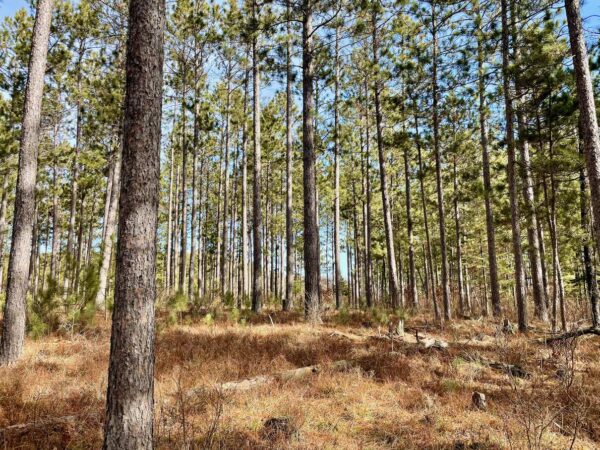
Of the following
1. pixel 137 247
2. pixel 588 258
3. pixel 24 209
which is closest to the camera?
pixel 137 247

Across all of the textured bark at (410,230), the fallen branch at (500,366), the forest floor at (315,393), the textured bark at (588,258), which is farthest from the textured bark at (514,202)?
the textured bark at (410,230)

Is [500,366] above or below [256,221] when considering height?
below

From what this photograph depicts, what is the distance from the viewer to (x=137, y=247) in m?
2.82

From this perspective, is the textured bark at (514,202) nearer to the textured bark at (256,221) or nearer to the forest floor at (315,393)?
the forest floor at (315,393)

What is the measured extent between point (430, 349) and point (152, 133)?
648 centimetres

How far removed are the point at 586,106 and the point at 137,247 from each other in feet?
24.1

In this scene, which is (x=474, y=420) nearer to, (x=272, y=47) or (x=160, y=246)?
(x=272, y=47)

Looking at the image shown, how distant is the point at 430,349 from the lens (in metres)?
7.12

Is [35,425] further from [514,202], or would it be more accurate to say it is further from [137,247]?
[514,202]

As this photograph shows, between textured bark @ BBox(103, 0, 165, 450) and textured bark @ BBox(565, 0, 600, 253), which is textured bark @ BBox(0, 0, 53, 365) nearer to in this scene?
textured bark @ BBox(103, 0, 165, 450)

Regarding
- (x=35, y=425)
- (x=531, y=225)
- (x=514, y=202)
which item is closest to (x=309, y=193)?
(x=514, y=202)

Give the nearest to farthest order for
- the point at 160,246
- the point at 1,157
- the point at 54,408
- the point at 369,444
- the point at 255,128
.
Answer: the point at 369,444, the point at 54,408, the point at 255,128, the point at 1,157, the point at 160,246

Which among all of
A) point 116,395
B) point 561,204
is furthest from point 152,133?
point 561,204

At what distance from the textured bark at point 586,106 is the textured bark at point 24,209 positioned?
9.33m
